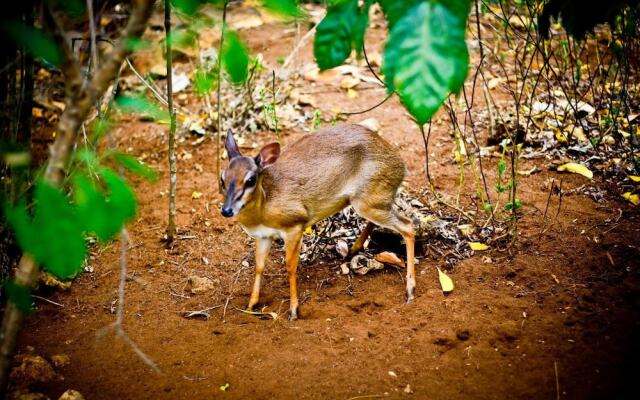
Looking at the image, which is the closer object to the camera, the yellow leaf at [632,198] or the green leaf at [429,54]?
the green leaf at [429,54]

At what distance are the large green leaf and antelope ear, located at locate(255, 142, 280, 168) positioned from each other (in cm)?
278

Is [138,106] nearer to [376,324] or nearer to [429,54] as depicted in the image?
[429,54]

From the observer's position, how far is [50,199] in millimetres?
1544

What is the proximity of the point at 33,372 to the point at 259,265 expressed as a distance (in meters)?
1.84

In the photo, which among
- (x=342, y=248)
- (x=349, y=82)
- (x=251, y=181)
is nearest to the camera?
(x=251, y=181)

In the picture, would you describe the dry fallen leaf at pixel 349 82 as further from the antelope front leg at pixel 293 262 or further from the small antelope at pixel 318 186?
the antelope front leg at pixel 293 262

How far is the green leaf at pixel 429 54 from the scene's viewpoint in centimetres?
118

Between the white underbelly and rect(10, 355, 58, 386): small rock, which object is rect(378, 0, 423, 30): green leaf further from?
the white underbelly

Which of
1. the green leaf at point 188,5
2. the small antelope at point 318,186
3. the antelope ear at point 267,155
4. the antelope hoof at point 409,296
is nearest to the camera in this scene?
the green leaf at point 188,5

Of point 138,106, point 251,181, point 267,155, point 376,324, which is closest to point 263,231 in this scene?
point 251,181

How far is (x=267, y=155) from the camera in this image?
435cm

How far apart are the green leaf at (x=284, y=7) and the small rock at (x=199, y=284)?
3.22m

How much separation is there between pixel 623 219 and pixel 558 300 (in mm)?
1223

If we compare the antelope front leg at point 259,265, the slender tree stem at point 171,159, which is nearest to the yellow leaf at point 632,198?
Result: the antelope front leg at point 259,265
